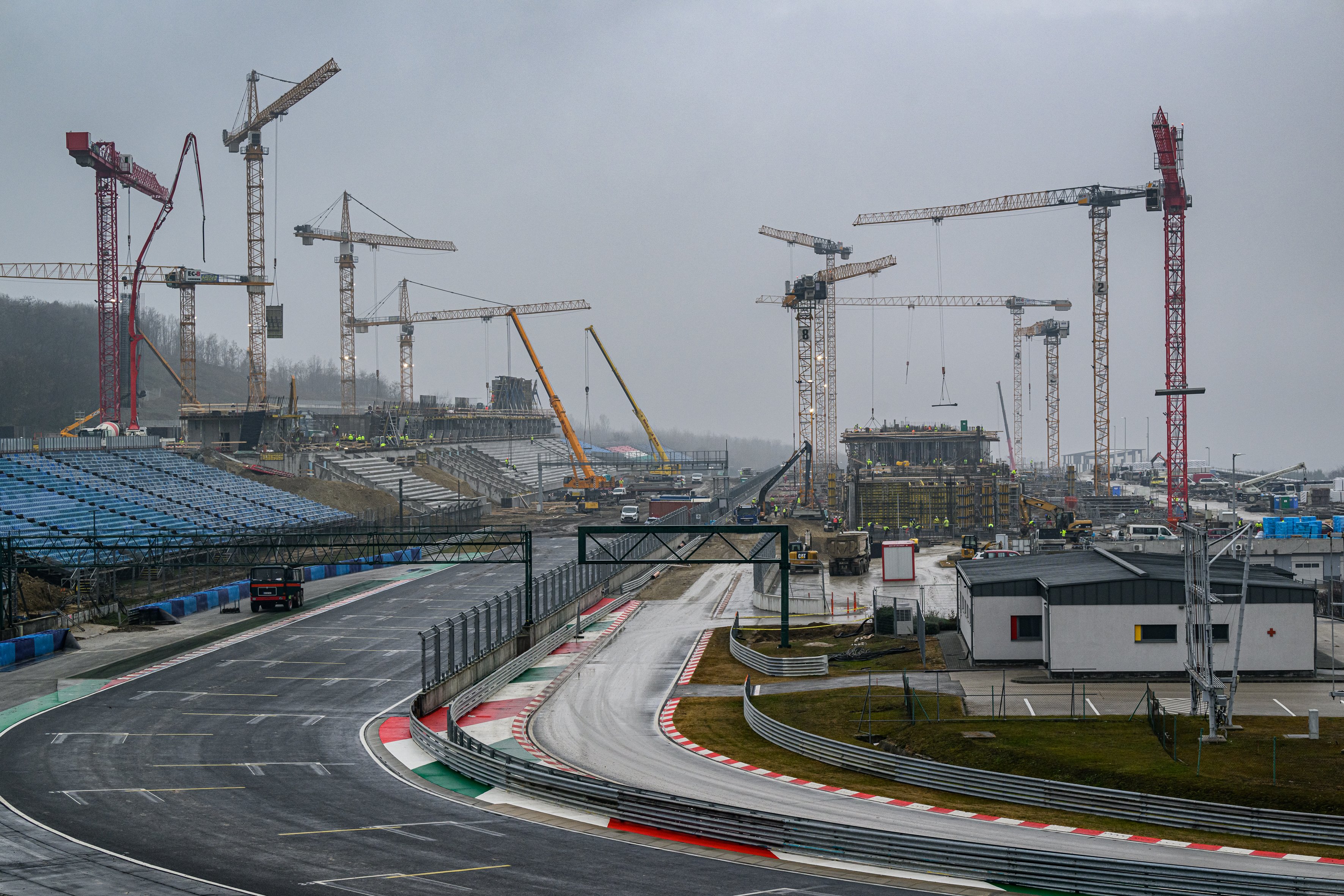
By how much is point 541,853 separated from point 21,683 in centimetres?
3084

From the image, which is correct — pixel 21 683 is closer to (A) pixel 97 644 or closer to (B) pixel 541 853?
(A) pixel 97 644

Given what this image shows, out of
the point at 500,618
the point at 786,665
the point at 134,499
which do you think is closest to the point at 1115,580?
the point at 786,665

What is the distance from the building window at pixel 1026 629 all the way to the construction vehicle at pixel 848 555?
113ft

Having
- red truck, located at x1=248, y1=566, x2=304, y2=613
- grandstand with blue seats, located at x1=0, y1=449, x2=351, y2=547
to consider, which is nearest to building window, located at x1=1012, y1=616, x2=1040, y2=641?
red truck, located at x1=248, y1=566, x2=304, y2=613

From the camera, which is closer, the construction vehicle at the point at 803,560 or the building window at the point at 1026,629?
the building window at the point at 1026,629

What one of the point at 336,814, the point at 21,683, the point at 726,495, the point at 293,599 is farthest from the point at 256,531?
the point at 726,495

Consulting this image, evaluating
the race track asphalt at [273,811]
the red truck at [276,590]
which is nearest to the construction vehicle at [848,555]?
the red truck at [276,590]

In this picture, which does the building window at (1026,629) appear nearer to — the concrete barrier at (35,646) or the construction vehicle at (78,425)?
the concrete barrier at (35,646)

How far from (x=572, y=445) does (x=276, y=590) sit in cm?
10430

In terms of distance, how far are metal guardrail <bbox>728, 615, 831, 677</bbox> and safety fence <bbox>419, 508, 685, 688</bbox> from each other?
7.63 m

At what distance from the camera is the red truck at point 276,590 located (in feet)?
202

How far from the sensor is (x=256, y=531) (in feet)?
204

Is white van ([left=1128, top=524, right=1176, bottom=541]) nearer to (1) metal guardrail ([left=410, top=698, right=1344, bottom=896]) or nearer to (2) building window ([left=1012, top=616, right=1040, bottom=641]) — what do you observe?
(2) building window ([left=1012, top=616, right=1040, bottom=641])

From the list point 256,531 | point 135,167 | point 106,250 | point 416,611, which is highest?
point 135,167
